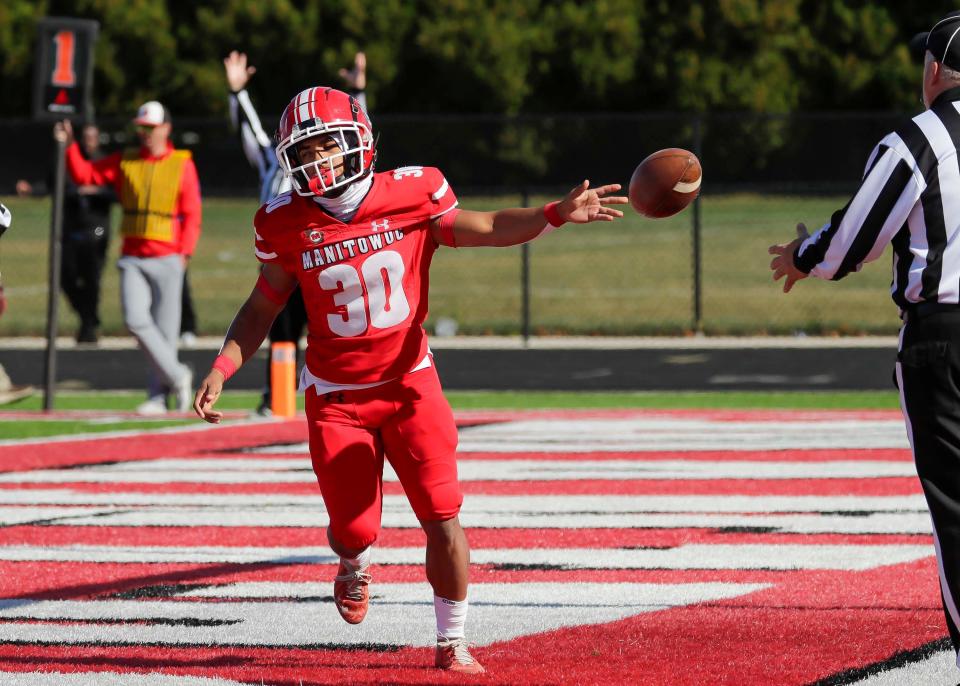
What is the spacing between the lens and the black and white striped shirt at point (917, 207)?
505 centimetres

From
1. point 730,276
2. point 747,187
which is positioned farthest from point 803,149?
point 747,187

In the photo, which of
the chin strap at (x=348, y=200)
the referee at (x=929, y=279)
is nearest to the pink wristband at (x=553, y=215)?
the chin strap at (x=348, y=200)

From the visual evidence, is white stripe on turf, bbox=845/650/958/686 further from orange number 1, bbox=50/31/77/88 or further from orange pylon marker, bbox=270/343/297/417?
orange number 1, bbox=50/31/77/88

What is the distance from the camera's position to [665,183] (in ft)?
19.8

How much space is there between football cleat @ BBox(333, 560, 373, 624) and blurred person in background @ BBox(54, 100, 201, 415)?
7.66 m

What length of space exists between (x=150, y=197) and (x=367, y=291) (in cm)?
783

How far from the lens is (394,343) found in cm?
584

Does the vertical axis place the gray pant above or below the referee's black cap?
below

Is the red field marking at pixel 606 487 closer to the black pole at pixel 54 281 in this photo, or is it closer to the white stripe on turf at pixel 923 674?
the white stripe on turf at pixel 923 674

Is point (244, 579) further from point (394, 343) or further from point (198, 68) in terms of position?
point (198, 68)

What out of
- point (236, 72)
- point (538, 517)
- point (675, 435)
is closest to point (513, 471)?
point (538, 517)

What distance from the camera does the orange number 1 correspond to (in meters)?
14.6

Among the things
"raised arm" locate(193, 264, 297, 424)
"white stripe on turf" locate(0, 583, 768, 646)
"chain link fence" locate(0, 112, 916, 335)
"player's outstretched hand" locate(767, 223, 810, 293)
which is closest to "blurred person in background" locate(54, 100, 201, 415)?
"chain link fence" locate(0, 112, 916, 335)

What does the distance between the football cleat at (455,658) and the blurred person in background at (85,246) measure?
50.6ft
